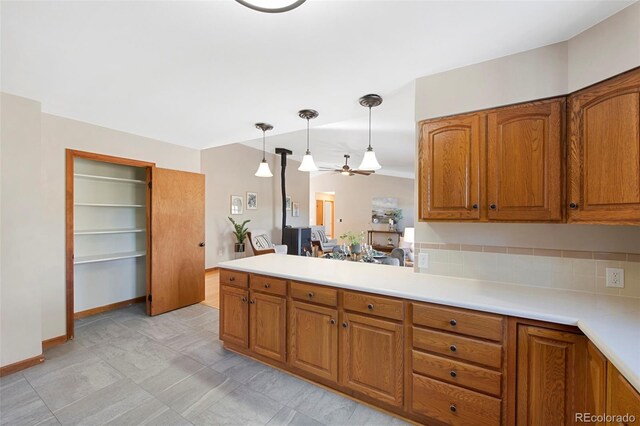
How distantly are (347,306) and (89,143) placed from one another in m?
3.41

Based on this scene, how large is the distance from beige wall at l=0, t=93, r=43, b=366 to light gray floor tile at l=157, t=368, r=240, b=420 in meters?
1.47

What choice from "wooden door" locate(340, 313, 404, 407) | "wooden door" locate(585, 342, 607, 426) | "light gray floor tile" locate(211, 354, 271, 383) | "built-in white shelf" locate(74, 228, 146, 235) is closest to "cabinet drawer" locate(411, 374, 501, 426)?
"wooden door" locate(340, 313, 404, 407)

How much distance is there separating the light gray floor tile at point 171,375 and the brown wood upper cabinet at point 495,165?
7.74ft

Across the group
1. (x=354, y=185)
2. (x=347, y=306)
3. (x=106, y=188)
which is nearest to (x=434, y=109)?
(x=347, y=306)

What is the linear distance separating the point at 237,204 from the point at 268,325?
462 centimetres

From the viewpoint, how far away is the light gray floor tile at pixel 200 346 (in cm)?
251

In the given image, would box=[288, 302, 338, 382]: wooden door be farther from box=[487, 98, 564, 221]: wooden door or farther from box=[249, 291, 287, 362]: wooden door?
box=[487, 98, 564, 221]: wooden door

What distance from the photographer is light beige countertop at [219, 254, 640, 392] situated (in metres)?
1.09

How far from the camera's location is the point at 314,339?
2029mm

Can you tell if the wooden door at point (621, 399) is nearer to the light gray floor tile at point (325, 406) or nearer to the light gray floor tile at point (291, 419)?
the light gray floor tile at point (325, 406)

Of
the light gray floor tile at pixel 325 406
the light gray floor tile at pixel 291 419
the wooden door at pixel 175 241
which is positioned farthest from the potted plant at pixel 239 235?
the light gray floor tile at pixel 291 419

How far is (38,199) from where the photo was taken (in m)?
2.44

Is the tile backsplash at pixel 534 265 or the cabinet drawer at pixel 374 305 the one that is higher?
the tile backsplash at pixel 534 265

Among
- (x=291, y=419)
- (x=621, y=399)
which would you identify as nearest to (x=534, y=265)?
(x=621, y=399)
